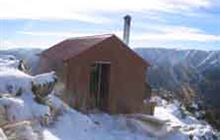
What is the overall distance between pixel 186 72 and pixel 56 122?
2358 inches

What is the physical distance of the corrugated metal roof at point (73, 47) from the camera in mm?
23141

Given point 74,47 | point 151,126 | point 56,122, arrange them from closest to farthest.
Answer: point 56,122 < point 151,126 < point 74,47

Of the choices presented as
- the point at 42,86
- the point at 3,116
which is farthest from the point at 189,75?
the point at 3,116

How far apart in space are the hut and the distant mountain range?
9.61 m

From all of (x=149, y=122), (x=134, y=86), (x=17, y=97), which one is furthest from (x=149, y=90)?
(x=17, y=97)

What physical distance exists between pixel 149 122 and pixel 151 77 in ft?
140

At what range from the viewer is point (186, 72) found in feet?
254

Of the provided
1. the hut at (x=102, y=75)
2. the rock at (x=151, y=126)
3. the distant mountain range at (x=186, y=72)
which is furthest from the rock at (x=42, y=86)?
the distant mountain range at (x=186, y=72)

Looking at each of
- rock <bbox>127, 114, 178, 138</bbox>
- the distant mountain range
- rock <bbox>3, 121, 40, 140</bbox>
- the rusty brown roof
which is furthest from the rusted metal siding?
the distant mountain range

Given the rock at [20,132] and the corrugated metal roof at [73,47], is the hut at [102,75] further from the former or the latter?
the rock at [20,132]

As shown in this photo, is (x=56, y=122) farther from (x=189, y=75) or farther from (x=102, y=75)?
(x=189, y=75)

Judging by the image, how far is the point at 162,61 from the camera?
91.7 m

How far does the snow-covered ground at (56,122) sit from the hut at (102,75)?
2.78 ft

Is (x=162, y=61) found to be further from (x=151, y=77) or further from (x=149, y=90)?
(x=149, y=90)
